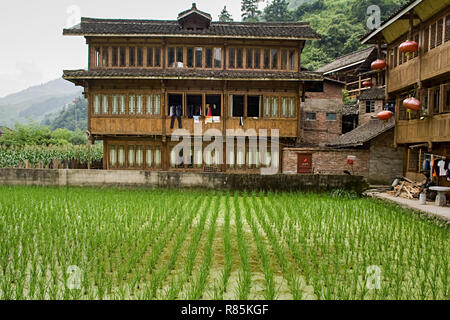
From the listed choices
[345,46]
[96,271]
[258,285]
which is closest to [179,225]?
[96,271]

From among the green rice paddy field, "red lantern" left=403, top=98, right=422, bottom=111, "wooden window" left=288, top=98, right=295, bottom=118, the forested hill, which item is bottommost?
the green rice paddy field

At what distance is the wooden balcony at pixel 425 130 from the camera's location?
1372 cm

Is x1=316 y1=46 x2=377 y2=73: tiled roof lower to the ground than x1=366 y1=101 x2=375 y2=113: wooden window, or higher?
higher

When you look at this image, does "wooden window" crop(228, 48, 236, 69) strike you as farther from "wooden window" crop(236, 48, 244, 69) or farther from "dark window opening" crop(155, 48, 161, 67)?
"dark window opening" crop(155, 48, 161, 67)

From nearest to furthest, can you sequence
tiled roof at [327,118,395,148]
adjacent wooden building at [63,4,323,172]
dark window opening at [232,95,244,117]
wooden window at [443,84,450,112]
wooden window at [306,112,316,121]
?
wooden window at [443,84,450,112] → adjacent wooden building at [63,4,323,172] → tiled roof at [327,118,395,148] → dark window opening at [232,95,244,117] → wooden window at [306,112,316,121]

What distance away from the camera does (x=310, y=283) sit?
590 cm

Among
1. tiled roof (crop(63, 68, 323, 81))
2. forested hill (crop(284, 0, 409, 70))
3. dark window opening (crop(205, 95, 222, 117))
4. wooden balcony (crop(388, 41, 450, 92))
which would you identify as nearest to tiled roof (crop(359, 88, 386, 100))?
wooden balcony (crop(388, 41, 450, 92))

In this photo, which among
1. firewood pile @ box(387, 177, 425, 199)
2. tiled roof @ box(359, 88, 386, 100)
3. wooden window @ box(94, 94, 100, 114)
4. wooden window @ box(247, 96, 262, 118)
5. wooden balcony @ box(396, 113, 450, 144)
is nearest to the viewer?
wooden balcony @ box(396, 113, 450, 144)

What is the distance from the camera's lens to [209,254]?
6.92 metres

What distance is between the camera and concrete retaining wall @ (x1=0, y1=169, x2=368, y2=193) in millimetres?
16328

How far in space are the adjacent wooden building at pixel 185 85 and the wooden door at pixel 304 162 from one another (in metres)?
1.19

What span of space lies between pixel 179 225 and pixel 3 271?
4.34m

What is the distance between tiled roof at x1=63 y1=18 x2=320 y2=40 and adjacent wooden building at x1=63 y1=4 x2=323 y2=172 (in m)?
0.05
